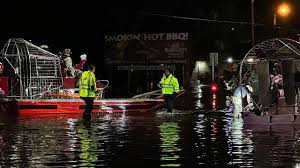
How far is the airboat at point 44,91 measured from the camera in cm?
2253

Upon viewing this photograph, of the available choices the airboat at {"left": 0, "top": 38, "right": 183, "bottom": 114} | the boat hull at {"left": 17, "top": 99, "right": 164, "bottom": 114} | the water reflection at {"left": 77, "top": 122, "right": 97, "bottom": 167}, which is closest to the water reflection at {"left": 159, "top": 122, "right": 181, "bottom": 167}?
the water reflection at {"left": 77, "top": 122, "right": 97, "bottom": 167}

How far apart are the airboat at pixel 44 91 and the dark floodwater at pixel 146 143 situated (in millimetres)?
3057

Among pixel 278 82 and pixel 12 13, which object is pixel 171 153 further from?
pixel 12 13

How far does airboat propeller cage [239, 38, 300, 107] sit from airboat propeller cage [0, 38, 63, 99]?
340 inches

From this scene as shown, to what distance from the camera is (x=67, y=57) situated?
23.8 metres

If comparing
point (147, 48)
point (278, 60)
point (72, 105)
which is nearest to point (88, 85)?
point (72, 105)

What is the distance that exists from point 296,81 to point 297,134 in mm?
3317

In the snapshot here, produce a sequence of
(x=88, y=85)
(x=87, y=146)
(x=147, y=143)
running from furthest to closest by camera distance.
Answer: (x=88, y=85)
(x=147, y=143)
(x=87, y=146)

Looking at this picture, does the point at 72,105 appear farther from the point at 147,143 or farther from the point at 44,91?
the point at 147,143

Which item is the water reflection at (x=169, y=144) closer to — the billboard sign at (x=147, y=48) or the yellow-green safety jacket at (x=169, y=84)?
the yellow-green safety jacket at (x=169, y=84)

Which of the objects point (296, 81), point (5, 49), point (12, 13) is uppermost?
point (12, 13)

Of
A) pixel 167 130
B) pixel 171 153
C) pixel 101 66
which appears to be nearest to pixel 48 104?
pixel 167 130

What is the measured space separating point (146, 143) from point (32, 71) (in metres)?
10.8

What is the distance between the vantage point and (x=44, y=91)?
Answer: 76.1 ft
